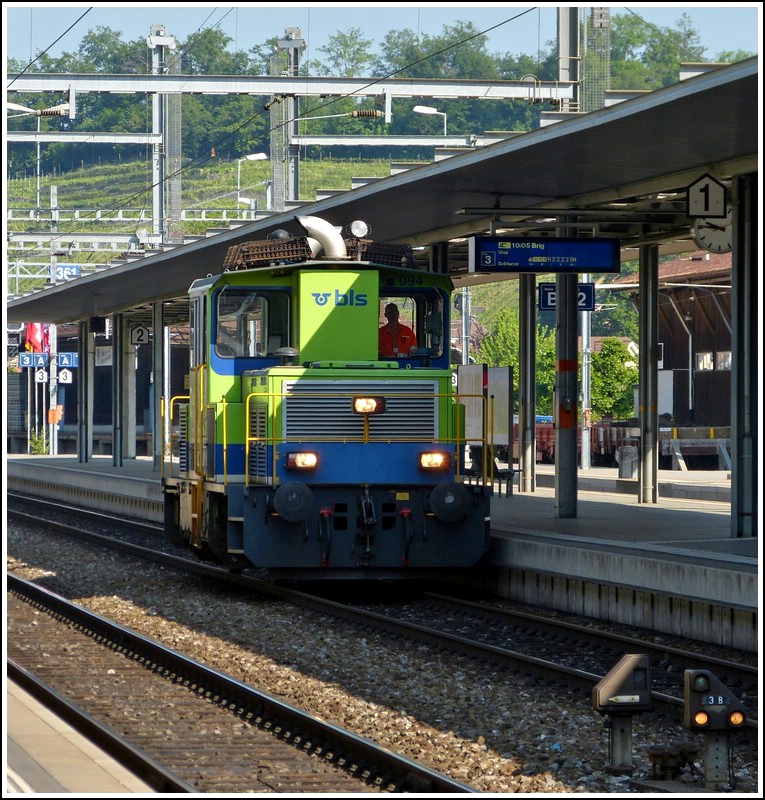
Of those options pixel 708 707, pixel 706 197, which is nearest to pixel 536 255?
pixel 706 197

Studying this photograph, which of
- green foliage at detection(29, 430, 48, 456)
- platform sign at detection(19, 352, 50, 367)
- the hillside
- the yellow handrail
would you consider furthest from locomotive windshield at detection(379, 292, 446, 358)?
the hillside

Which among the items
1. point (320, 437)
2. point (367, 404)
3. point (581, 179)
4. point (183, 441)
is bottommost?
point (183, 441)

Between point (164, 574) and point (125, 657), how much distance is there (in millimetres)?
6211

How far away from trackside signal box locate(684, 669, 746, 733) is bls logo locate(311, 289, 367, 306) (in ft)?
26.2

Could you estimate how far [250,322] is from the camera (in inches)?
588

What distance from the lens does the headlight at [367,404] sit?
46.4ft

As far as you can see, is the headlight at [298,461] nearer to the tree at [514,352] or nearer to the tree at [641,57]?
the tree at [641,57]

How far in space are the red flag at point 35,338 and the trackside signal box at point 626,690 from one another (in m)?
47.6

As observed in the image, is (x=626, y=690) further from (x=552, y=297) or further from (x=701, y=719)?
(x=552, y=297)

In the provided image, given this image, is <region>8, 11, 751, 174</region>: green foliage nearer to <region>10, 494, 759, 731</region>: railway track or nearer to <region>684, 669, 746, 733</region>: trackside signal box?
<region>10, 494, 759, 731</region>: railway track

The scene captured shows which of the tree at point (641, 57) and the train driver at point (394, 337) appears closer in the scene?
the train driver at point (394, 337)

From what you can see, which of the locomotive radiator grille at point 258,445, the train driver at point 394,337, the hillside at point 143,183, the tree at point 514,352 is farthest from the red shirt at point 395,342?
the hillside at point 143,183

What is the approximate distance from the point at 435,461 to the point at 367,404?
3.11 feet

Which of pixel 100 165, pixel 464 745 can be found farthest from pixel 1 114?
pixel 100 165
